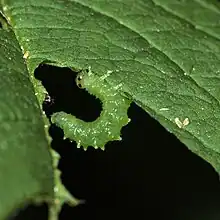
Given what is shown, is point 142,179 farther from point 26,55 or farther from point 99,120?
point 26,55

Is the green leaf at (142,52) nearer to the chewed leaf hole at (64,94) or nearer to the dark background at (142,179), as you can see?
the chewed leaf hole at (64,94)

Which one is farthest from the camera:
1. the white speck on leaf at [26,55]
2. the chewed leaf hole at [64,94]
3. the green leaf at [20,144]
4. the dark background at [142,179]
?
the dark background at [142,179]

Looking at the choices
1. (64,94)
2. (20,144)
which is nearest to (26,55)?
(20,144)

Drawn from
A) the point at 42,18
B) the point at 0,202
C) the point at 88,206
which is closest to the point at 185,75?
the point at 42,18

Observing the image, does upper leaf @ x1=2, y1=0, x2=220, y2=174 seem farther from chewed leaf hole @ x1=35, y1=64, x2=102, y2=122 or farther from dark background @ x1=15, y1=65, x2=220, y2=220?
dark background @ x1=15, y1=65, x2=220, y2=220

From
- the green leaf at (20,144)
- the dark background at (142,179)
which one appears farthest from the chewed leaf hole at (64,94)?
the dark background at (142,179)

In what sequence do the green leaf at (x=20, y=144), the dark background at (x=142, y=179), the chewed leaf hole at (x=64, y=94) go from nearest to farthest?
the green leaf at (x=20, y=144)
the chewed leaf hole at (x=64, y=94)
the dark background at (x=142, y=179)
